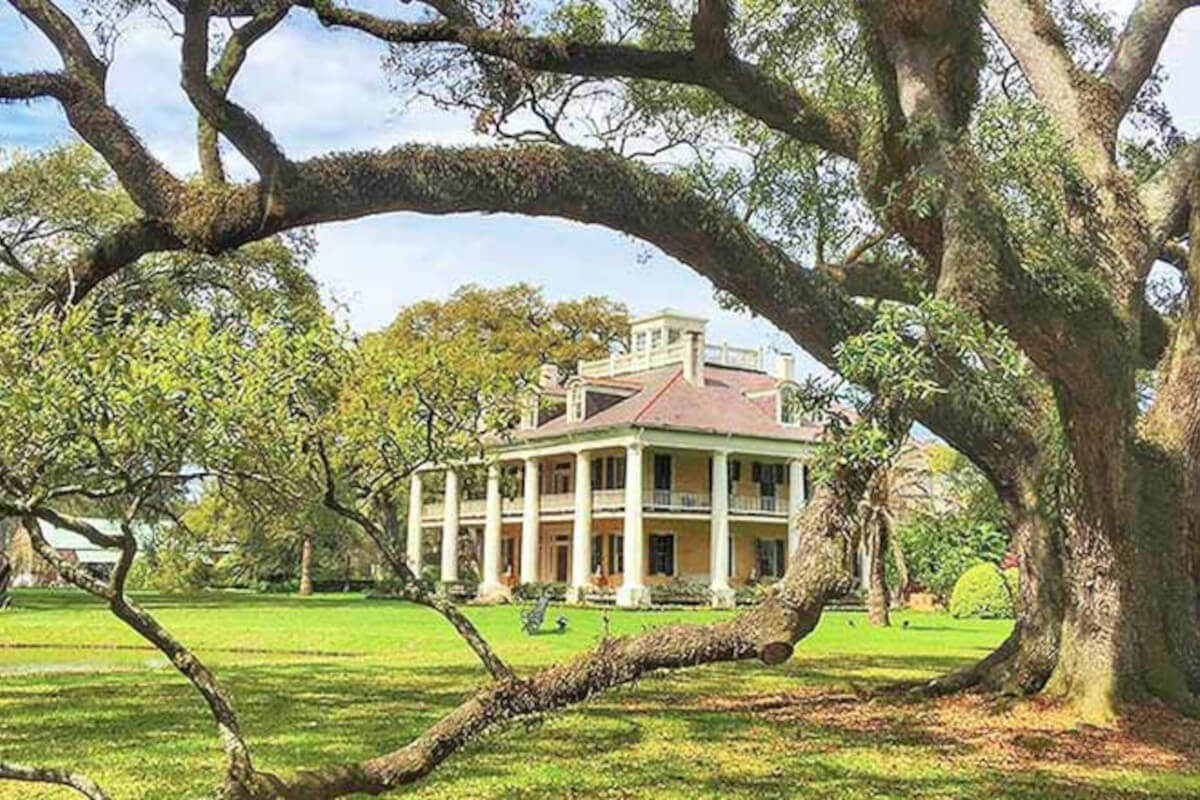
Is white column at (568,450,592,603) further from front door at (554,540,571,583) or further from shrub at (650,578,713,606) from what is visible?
front door at (554,540,571,583)

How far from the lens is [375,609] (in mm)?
34750

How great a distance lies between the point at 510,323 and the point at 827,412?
4509 cm

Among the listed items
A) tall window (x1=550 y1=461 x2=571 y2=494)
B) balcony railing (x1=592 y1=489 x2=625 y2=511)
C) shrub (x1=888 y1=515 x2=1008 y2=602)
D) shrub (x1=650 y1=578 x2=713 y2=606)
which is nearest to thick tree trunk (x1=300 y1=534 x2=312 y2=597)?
tall window (x1=550 y1=461 x2=571 y2=494)

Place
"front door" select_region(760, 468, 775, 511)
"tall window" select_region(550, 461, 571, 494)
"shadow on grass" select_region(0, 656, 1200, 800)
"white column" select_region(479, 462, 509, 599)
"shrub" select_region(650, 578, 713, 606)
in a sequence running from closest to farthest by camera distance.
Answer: "shadow on grass" select_region(0, 656, 1200, 800), "shrub" select_region(650, 578, 713, 606), "front door" select_region(760, 468, 775, 511), "white column" select_region(479, 462, 509, 599), "tall window" select_region(550, 461, 571, 494)

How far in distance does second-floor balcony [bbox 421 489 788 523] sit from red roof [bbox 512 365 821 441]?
2598 millimetres

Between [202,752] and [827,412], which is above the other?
[827,412]

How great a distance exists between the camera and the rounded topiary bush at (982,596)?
34156mm

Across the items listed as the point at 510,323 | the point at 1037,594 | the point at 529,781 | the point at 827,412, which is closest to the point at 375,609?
the point at 510,323

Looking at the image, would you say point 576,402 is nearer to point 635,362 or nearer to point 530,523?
point 635,362

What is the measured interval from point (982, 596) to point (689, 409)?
36.7 feet

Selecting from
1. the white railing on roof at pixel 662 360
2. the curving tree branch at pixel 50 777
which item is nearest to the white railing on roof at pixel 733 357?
the white railing on roof at pixel 662 360

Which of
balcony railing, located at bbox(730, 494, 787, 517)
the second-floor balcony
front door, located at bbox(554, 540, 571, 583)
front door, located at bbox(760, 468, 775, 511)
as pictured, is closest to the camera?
the second-floor balcony

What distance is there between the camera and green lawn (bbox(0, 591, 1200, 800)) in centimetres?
806

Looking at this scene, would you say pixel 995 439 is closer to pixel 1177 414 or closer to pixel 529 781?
pixel 1177 414
